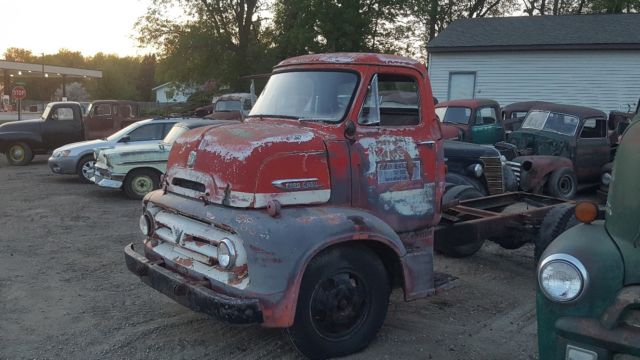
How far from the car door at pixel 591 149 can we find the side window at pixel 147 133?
9035 mm

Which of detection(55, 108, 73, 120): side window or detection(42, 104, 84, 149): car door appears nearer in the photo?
detection(42, 104, 84, 149): car door

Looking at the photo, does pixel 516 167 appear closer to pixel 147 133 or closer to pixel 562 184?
pixel 562 184

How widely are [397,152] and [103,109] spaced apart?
13.8 metres

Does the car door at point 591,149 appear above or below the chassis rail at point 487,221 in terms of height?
above

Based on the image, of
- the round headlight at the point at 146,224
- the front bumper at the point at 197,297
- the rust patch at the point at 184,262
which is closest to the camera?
the front bumper at the point at 197,297

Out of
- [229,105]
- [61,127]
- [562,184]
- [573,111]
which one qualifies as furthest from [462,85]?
[61,127]

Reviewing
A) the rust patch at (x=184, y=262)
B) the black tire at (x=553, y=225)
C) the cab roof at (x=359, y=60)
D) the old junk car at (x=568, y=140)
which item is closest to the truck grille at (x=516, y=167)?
the old junk car at (x=568, y=140)

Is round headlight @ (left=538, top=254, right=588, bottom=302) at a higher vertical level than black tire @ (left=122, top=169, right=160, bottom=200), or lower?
higher

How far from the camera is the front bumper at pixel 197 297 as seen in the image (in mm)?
3664

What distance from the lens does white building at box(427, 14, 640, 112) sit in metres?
21.2

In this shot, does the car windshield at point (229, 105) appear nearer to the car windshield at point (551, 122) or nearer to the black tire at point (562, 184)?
the car windshield at point (551, 122)

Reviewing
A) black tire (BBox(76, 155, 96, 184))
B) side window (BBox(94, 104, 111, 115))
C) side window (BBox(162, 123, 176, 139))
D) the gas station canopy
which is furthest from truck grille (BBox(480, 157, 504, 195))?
the gas station canopy

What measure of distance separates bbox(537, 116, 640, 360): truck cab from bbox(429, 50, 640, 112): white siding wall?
20682mm

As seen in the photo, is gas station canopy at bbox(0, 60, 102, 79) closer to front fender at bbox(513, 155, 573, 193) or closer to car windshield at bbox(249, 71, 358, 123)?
front fender at bbox(513, 155, 573, 193)
